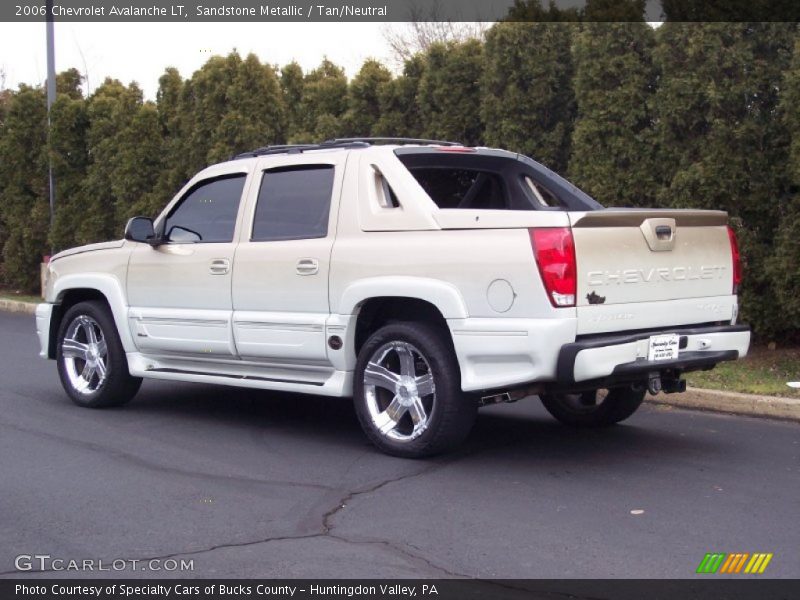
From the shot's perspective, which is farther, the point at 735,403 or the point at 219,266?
the point at 735,403

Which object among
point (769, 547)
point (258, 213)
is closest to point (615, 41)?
point (258, 213)

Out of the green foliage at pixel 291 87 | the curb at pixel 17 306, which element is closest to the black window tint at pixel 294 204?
the green foliage at pixel 291 87

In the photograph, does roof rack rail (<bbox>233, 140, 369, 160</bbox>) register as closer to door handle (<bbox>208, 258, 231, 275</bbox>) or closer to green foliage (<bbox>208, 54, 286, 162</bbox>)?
door handle (<bbox>208, 258, 231, 275</bbox>)

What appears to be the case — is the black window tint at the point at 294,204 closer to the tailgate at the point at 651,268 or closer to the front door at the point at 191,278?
the front door at the point at 191,278

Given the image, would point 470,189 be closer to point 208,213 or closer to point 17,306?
point 208,213

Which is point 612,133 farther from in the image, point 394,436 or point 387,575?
point 387,575

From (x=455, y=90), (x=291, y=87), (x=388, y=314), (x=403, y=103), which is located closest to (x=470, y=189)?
(x=388, y=314)

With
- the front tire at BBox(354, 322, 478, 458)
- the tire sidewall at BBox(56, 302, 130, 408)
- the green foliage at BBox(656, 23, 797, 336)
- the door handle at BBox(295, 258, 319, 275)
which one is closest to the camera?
the front tire at BBox(354, 322, 478, 458)

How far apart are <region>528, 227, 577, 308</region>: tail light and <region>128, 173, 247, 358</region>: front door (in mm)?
2606

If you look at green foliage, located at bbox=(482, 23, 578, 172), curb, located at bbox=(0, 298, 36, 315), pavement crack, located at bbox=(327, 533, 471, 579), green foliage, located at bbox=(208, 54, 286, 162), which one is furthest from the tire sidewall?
curb, located at bbox=(0, 298, 36, 315)

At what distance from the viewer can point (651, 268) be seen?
6.49 meters

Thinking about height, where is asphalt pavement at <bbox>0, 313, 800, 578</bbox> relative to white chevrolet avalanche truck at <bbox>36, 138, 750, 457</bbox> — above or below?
below

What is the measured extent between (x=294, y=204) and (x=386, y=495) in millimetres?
2492

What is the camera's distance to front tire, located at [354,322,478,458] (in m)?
6.52
